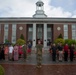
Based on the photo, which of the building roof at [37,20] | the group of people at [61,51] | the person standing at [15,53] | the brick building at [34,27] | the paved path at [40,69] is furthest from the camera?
the brick building at [34,27]

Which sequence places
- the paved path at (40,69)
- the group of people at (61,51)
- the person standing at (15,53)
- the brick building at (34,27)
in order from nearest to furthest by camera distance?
1. the paved path at (40,69)
2. the group of people at (61,51)
3. the person standing at (15,53)
4. the brick building at (34,27)

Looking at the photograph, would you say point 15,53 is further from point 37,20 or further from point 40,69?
point 37,20

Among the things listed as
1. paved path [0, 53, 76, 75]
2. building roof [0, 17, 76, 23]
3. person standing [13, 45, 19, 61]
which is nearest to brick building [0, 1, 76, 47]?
building roof [0, 17, 76, 23]

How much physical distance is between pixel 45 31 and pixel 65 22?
6.56 meters

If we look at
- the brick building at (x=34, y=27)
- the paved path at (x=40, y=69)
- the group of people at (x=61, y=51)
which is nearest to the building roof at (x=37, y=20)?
the brick building at (x=34, y=27)

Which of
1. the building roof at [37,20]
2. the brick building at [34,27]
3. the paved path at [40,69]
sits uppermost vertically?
the building roof at [37,20]

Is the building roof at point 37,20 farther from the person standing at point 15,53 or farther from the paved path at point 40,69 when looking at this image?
the paved path at point 40,69

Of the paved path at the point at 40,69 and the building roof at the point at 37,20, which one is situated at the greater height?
the building roof at the point at 37,20

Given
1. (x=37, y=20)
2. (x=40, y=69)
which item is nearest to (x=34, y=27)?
(x=37, y=20)

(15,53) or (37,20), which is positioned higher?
(37,20)

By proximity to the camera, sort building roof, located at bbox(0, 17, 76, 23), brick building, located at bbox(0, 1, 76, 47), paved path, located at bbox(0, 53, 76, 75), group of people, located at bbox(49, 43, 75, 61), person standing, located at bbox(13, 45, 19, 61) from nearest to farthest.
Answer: paved path, located at bbox(0, 53, 76, 75), group of people, located at bbox(49, 43, 75, 61), person standing, located at bbox(13, 45, 19, 61), building roof, located at bbox(0, 17, 76, 23), brick building, located at bbox(0, 1, 76, 47)

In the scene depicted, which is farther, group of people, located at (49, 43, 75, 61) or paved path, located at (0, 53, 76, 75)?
group of people, located at (49, 43, 75, 61)

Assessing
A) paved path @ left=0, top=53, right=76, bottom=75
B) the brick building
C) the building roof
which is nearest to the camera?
paved path @ left=0, top=53, right=76, bottom=75

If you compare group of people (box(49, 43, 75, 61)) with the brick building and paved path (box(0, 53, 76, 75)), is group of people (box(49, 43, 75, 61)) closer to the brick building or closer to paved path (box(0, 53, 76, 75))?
paved path (box(0, 53, 76, 75))
